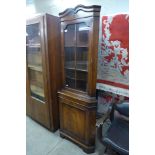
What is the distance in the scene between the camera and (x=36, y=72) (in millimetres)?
2521

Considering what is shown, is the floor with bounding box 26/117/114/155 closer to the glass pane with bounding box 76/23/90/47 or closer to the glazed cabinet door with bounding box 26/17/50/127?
the glazed cabinet door with bounding box 26/17/50/127

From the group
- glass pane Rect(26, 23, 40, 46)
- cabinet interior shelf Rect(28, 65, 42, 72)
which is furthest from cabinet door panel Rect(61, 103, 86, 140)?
glass pane Rect(26, 23, 40, 46)

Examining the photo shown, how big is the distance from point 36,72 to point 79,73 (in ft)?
3.04

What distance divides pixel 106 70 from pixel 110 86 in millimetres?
239

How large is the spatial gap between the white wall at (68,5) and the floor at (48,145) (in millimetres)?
1862

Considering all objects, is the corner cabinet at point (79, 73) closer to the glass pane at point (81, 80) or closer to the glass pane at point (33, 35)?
the glass pane at point (81, 80)

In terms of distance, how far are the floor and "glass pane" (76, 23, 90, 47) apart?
54.5 inches

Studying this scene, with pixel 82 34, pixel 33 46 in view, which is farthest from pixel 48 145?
pixel 82 34

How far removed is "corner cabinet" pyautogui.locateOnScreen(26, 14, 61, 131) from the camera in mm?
2040

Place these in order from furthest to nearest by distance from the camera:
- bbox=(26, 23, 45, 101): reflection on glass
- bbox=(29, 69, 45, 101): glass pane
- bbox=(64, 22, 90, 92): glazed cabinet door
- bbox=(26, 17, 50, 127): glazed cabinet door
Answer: bbox=(29, 69, 45, 101): glass pane
bbox=(26, 23, 45, 101): reflection on glass
bbox=(26, 17, 50, 127): glazed cabinet door
bbox=(64, 22, 90, 92): glazed cabinet door
